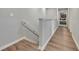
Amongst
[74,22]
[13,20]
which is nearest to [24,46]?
[13,20]

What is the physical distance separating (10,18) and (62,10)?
70 cm

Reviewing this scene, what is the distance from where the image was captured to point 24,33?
6.31ft

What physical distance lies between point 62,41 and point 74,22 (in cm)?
30

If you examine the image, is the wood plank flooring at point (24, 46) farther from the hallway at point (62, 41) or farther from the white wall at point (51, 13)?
the white wall at point (51, 13)

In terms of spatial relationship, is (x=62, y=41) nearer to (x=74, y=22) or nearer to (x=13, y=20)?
(x=74, y=22)

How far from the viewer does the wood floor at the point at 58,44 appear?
6.22ft

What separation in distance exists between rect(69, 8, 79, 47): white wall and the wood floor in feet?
0.19

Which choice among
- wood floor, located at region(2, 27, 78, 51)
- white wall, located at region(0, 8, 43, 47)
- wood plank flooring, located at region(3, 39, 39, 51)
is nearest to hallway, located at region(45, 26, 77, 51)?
wood floor, located at region(2, 27, 78, 51)

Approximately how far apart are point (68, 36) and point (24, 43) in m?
0.59

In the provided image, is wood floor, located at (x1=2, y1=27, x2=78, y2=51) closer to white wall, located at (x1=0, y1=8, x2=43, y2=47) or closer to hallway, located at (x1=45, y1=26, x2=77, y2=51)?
hallway, located at (x1=45, y1=26, x2=77, y2=51)
